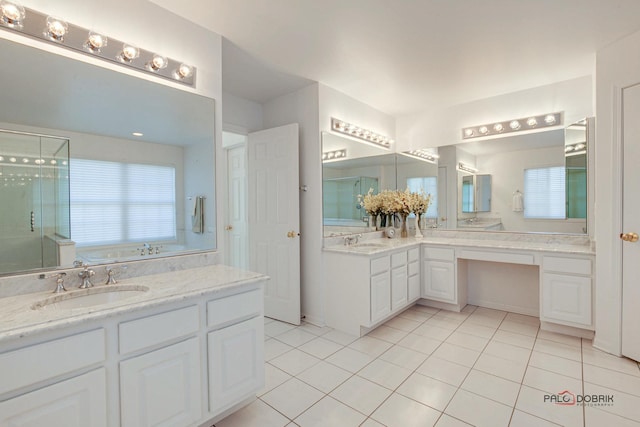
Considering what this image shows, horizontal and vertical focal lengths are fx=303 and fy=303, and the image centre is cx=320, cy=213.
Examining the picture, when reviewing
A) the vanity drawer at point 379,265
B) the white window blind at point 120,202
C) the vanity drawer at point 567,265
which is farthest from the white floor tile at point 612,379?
the white window blind at point 120,202

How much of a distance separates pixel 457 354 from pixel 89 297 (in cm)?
261

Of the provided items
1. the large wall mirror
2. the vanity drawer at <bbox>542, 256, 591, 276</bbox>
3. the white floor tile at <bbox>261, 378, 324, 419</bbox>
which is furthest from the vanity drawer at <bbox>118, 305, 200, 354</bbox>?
the vanity drawer at <bbox>542, 256, 591, 276</bbox>

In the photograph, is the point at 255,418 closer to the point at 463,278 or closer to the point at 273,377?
the point at 273,377

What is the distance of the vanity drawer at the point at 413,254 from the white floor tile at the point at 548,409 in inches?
63.6

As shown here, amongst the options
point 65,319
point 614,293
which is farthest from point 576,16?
point 65,319

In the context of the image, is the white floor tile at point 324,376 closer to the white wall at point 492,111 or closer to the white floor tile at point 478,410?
the white floor tile at point 478,410

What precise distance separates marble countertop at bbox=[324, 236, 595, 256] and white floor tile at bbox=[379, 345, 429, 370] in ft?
2.77

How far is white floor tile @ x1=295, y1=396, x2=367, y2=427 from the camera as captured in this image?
1.71m

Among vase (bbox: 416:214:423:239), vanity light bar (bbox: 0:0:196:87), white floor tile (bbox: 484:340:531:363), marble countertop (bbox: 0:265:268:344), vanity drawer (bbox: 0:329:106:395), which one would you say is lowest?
white floor tile (bbox: 484:340:531:363)

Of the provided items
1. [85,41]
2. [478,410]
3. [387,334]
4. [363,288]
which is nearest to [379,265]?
[363,288]

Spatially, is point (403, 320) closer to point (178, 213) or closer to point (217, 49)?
point (178, 213)

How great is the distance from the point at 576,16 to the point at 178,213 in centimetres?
303

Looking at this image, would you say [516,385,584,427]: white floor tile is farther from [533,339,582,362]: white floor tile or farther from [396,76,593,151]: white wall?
[396,76,593,151]: white wall

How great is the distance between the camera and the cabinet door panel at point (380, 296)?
2.84 metres
